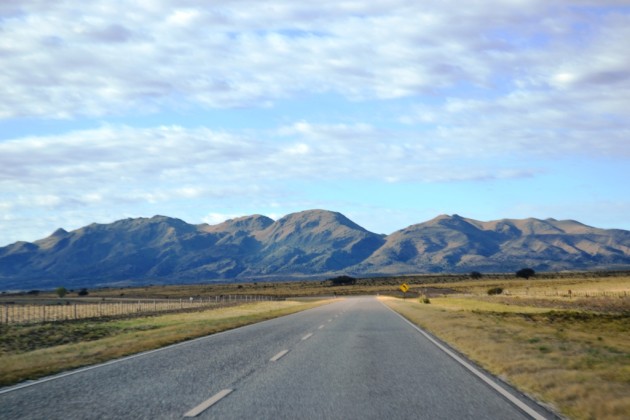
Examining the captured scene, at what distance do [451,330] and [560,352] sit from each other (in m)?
9.12

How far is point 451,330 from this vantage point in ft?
84.9

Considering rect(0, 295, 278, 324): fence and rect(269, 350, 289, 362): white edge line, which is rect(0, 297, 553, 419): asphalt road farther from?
rect(0, 295, 278, 324): fence

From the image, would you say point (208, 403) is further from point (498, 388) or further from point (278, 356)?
point (278, 356)

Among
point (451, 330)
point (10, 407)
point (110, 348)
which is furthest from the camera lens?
point (451, 330)

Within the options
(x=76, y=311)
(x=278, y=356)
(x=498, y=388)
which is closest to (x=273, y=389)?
(x=498, y=388)

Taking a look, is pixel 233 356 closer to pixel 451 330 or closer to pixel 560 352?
pixel 560 352

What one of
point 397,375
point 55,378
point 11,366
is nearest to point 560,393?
point 397,375

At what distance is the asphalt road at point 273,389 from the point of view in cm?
932

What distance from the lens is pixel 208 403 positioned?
9.92m

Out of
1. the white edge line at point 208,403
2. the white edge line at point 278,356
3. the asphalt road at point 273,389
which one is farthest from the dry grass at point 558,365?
the white edge line at point 208,403

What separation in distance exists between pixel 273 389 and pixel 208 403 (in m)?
1.62

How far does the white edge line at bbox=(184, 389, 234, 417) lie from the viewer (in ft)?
30.1

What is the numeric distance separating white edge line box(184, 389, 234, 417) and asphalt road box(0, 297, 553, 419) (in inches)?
0.7

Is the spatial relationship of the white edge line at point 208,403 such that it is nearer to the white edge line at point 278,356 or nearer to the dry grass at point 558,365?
the white edge line at point 278,356
